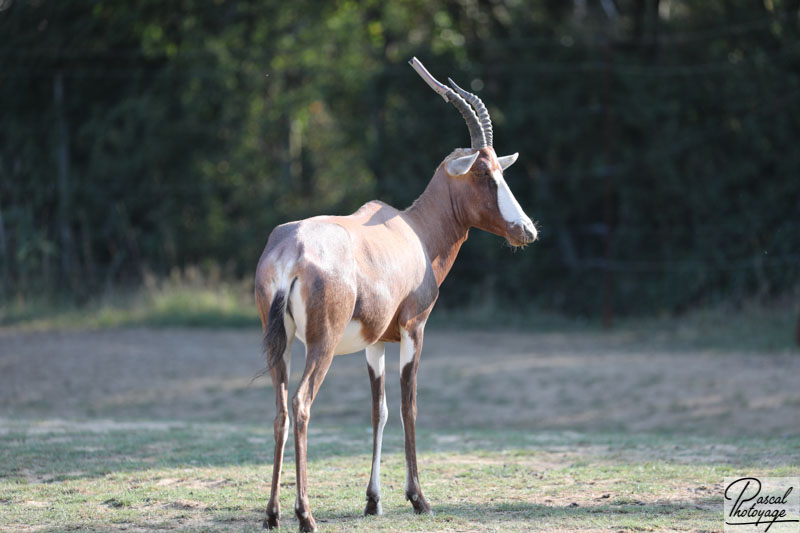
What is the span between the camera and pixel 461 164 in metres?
5.95

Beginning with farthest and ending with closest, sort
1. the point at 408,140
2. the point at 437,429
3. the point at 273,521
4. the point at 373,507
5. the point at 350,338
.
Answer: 1. the point at 408,140
2. the point at 437,429
3. the point at 373,507
4. the point at 350,338
5. the point at 273,521

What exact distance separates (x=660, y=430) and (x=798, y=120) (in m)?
8.24

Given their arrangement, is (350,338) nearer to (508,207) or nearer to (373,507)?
(373,507)

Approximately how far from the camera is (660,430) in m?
10.1

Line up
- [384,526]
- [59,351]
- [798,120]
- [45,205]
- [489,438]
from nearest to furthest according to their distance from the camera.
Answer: [384,526] → [489,438] → [59,351] → [798,120] → [45,205]

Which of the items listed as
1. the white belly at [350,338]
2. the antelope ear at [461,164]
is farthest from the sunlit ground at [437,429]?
the antelope ear at [461,164]

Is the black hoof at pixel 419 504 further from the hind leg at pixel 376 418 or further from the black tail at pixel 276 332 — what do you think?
the black tail at pixel 276 332

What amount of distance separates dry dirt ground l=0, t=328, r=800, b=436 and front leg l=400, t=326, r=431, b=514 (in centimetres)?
481

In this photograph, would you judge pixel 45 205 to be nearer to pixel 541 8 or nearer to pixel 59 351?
pixel 59 351

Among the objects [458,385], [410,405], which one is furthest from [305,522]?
[458,385]

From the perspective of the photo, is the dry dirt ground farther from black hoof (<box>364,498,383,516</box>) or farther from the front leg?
black hoof (<box>364,498,383,516</box>)

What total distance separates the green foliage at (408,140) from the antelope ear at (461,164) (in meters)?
11.0

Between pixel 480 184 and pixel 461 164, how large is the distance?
20 centimetres

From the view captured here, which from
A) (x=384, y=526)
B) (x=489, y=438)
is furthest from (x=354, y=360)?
(x=384, y=526)
